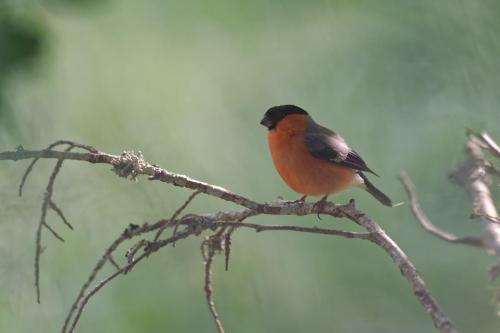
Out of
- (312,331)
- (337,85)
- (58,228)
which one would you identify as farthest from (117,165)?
(312,331)

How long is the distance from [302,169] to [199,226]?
5.52ft

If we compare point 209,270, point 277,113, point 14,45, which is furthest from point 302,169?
point 14,45

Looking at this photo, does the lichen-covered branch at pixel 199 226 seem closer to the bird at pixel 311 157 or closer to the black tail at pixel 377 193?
the bird at pixel 311 157

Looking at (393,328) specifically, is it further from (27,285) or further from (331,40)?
(27,285)

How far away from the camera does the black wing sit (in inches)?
147

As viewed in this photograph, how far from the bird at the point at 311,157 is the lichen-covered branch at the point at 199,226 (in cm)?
111

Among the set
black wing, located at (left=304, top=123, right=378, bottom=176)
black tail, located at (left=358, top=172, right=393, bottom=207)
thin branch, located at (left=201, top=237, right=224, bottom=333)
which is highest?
black wing, located at (left=304, top=123, right=378, bottom=176)

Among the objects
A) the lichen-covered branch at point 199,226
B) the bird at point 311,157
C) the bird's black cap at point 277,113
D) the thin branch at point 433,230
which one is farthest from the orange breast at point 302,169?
the lichen-covered branch at point 199,226

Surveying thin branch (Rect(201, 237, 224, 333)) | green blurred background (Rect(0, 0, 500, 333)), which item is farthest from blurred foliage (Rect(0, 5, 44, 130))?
thin branch (Rect(201, 237, 224, 333))

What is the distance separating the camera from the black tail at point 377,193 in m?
3.81

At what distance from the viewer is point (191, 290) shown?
12.1 ft

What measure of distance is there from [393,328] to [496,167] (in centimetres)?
148

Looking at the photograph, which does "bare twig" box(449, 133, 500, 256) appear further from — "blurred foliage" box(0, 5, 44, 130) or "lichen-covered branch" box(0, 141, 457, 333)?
"blurred foliage" box(0, 5, 44, 130)

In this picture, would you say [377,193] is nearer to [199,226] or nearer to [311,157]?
[311,157]
